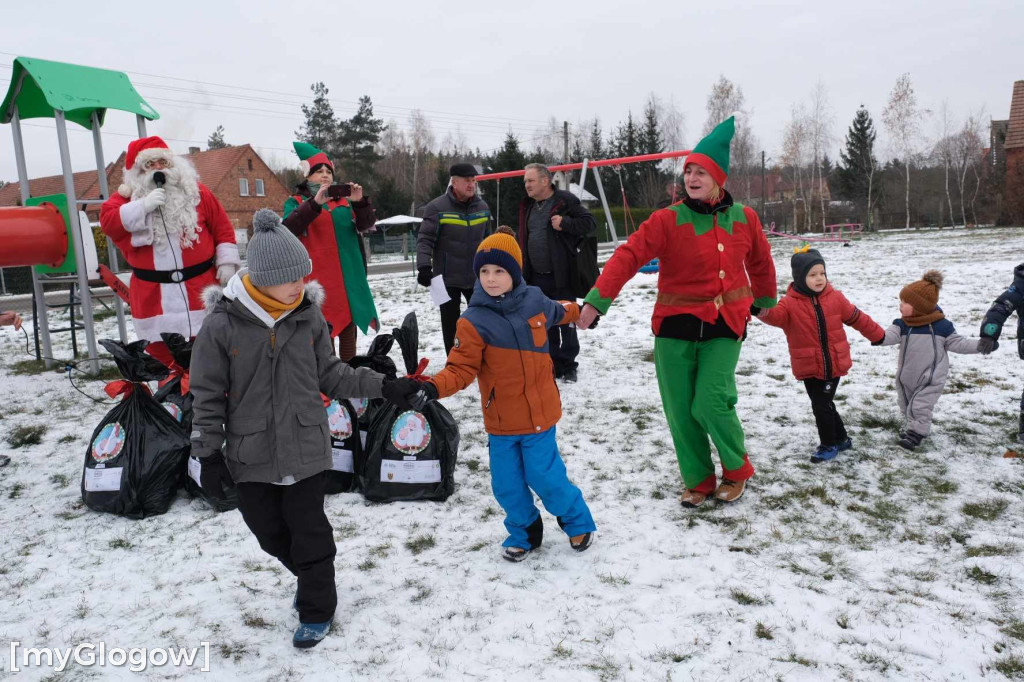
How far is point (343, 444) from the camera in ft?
13.1

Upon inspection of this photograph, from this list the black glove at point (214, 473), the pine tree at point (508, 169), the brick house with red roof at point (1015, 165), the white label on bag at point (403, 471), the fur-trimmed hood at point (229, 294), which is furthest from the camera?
the brick house with red roof at point (1015, 165)

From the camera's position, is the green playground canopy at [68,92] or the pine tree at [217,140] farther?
Result: the pine tree at [217,140]

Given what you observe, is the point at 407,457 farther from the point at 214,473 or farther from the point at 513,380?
the point at 214,473

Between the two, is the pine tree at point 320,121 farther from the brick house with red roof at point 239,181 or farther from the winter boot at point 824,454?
the winter boot at point 824,454

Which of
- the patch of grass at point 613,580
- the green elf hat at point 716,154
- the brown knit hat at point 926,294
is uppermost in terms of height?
the green elf hat at point 716,154

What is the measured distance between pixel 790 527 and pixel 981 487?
1.27m

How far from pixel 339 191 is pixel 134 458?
7.16ft

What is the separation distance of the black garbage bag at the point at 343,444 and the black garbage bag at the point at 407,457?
141 mm

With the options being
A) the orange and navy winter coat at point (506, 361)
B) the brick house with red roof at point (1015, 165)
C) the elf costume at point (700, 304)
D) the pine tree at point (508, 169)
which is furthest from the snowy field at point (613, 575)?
the brick house with red roof at point (1015, 165)

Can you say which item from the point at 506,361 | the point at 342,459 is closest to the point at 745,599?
the point at 506,361

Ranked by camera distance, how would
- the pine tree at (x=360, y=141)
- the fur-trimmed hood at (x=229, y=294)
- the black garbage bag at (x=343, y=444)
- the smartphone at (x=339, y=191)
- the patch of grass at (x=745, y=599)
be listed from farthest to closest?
the pine tree at (x=360, y=141) → the smartphone at (x=339, y=191) → the black garbage bag at (x=343, y=444) → the patch of grass at (x=745, y=599) → the fur-trimmed hood at (x=229, y=294)

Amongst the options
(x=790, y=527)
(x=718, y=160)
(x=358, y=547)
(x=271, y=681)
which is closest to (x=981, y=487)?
(x=790, y=527)

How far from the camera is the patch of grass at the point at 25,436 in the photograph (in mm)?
5012

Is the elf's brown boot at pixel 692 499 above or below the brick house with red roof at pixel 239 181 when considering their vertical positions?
below
